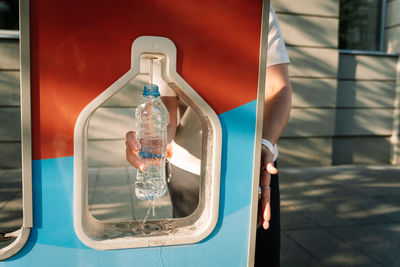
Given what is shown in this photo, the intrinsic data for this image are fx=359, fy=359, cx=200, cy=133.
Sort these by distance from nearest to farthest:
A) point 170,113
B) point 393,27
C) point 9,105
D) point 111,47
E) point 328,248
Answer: point 111,47, point 170,113, point 328,248, point 9,105, point 393,27

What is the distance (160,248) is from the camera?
986 mm

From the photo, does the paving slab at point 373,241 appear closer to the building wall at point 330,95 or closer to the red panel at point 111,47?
the building wall at point 330,95

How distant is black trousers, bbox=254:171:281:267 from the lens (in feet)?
4.73

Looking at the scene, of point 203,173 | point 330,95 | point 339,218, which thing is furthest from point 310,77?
point 203,173

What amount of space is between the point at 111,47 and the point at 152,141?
73 centimetres

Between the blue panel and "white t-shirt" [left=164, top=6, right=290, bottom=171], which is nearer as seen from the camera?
the blue panel

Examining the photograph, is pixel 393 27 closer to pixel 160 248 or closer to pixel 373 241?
pixel 373 241

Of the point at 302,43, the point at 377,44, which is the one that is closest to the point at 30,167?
the point at 302,43

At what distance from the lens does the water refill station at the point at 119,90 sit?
33.4 inches

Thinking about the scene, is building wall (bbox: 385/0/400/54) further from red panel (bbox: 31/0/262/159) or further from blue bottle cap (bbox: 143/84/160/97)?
blue bottle cap (bbox: 143/84/160/97)

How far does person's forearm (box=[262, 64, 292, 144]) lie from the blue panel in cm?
33

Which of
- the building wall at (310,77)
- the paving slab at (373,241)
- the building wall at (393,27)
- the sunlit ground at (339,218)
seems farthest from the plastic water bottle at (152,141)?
the building wall at (393,27)

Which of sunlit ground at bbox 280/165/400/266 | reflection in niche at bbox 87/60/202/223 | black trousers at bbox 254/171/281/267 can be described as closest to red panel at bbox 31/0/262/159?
reflection in niche at bbox 87/60/202/223

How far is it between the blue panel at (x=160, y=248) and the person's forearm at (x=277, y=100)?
0.33m
